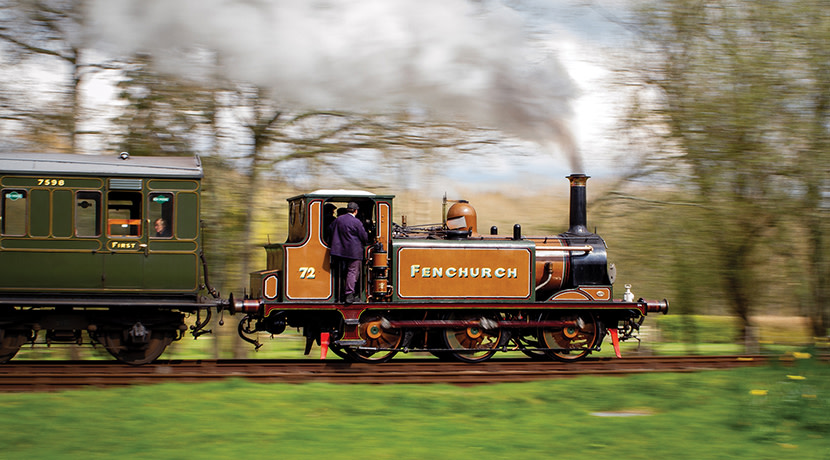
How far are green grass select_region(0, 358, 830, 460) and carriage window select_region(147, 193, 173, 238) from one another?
7.21ft

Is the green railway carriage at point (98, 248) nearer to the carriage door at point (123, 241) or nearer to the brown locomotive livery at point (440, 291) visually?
the carriage door at point (123, 241)

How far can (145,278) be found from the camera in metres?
9.90

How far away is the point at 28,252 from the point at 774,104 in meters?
12.0

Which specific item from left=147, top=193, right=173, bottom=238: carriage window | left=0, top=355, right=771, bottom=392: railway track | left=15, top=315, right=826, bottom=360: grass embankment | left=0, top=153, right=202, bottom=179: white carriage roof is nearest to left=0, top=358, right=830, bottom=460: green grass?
left=0, top=355, right=771, bottom=392: railway track

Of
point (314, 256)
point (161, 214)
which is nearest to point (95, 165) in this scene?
point (161, 214)

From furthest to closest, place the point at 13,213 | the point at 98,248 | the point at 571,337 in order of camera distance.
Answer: the point at 571,337 < the point at 98,248 < the point at 13,213

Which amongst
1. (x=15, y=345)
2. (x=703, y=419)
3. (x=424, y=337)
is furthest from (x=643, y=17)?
(x=15, y=345)

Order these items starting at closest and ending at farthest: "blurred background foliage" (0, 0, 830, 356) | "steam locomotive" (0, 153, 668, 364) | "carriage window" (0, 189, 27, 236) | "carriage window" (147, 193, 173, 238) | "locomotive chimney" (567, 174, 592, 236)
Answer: "carriage window" (0, 189, 27, 236) → "steam locomotive" (0, 153, 668, 364) → "carriage window" (147, 193, 173, 238) → "locomotive chimney" (567, 174, 592, 236) → "blurred background foliage" (0, 0, 830, 356)

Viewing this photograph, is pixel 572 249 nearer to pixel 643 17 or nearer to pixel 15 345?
pixel 643 17

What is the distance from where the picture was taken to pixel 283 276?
10.2 meters

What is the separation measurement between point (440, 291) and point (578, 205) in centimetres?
277

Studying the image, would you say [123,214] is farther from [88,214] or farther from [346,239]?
[346,239]

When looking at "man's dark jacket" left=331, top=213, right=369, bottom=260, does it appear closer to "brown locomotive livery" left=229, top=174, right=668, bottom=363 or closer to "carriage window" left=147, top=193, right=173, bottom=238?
"brown locomotive livery" left=229, top=174, right=668, bottom=363

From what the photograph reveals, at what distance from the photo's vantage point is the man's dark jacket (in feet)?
33.3
